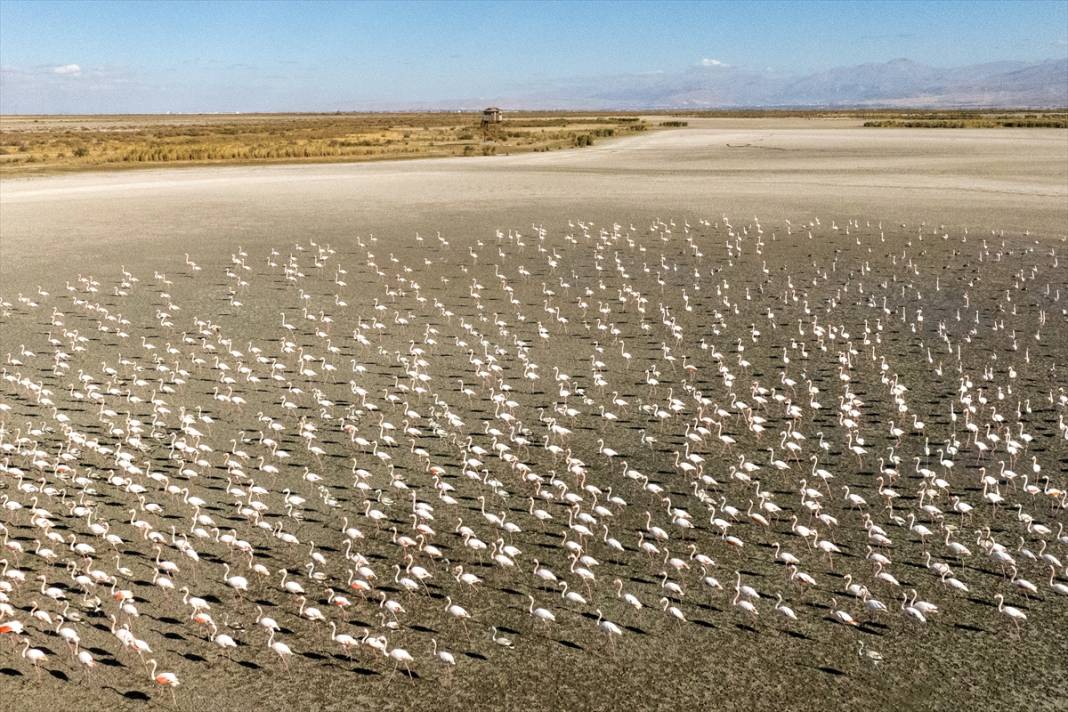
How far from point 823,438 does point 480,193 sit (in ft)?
136

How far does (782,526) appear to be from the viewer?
1595 centimetres

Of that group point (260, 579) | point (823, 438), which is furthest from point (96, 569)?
point (823, 438)

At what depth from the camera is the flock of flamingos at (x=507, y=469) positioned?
1320 centimetres

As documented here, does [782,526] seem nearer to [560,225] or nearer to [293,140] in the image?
[560,225]

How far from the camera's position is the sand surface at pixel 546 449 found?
1226cm

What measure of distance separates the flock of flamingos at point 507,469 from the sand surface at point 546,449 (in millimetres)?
93

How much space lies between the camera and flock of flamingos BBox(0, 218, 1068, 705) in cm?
1320

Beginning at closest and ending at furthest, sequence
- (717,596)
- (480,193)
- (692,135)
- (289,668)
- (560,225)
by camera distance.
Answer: (289,668) < (717,596) < (560,225) < (480,193) < (692,135)

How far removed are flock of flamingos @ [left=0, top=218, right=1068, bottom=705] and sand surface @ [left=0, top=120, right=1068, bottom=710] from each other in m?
0.09

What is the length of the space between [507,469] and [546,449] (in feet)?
4.36

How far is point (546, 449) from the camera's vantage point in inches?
756

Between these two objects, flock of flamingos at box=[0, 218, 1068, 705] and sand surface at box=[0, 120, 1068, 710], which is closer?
sand surface at box=[0, 120, 1068, 710]

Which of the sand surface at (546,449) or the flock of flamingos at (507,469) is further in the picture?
the flock of flamingos at (507,469)

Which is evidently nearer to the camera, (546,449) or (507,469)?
(507,469)
